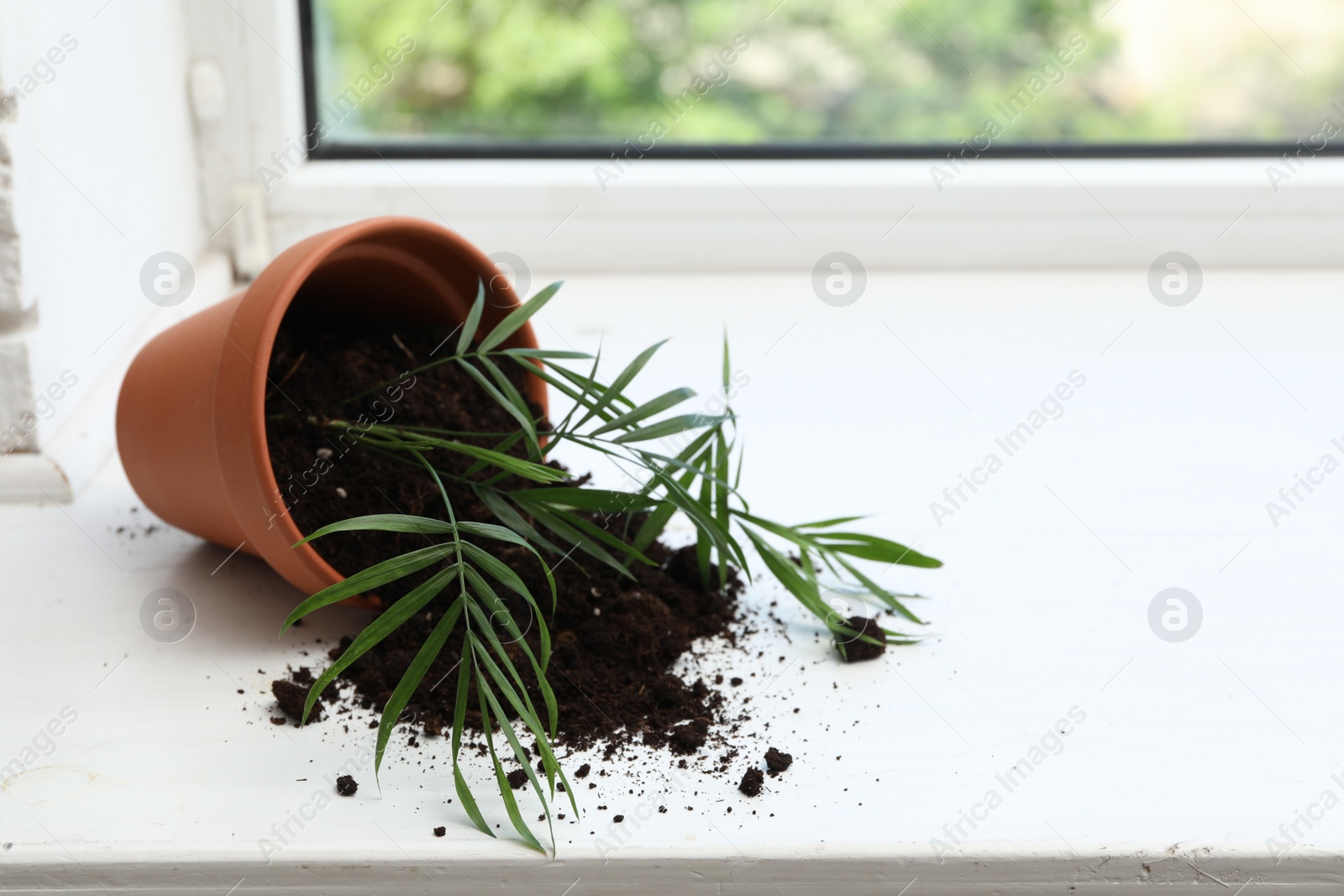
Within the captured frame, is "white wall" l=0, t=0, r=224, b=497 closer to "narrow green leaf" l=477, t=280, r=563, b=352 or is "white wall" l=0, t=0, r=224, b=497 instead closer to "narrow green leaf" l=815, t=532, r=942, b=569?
"narrow green leaf" l=477, t=280, r=563, b=352

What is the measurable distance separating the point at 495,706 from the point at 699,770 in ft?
0.42

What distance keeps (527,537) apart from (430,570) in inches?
2.7

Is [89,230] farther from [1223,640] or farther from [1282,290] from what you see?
[1282,290]

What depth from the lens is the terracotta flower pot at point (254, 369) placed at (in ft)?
2.25

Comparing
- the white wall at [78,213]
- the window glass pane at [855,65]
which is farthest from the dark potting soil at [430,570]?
the window glass pane at [855,65]

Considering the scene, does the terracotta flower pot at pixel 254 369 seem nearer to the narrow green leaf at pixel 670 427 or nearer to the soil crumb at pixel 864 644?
the narrow green leaf at pixel 670 427

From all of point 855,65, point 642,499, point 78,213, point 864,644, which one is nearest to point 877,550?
point 864,644

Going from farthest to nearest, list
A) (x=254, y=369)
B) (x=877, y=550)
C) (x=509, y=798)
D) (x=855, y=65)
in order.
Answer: (x=855, y=65), (x=877, y=550), (x=254, y=369), (x=509, y=798)

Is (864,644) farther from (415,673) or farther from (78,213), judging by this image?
(78,213)

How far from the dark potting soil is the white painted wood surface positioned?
38 millimetres

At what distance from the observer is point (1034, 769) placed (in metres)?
0.64

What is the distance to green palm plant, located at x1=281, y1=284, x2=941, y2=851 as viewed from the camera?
1.94 ft

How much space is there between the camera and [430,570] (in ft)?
2.43

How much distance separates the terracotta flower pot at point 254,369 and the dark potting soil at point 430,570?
0.03 m
